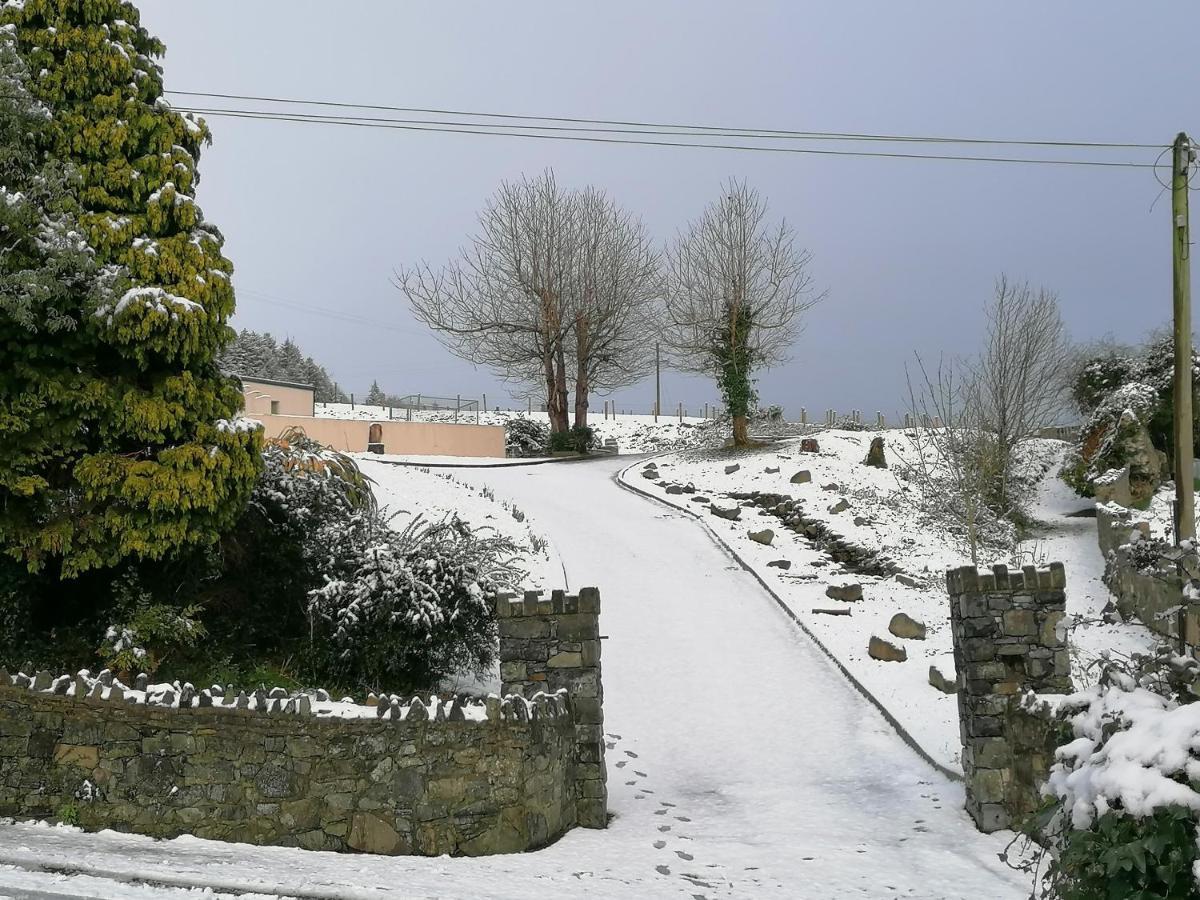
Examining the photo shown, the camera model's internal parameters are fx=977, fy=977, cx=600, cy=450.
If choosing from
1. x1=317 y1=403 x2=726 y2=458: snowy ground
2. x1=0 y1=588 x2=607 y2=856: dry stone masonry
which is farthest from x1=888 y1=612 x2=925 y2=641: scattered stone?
x1=317 y1=403 x2=726 y2=458: snowy ground

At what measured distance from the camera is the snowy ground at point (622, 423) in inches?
1500

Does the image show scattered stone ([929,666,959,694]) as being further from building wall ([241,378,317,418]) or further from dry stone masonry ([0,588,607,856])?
building wall ([241,378,317,418])

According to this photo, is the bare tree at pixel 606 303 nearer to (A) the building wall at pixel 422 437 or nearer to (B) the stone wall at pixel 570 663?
(A) the building wall at pixel 422 437

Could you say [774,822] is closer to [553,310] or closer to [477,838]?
[477,838]

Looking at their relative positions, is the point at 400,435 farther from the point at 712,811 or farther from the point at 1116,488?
the point at 712,811

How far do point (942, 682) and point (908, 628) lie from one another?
216cm

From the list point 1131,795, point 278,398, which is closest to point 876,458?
point 1131,795

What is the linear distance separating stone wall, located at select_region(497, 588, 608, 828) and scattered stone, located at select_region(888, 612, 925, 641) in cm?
662

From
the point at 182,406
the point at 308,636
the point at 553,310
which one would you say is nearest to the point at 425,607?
the point at 308,636

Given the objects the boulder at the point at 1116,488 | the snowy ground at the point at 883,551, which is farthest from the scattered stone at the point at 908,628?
the boulder at the point at 1116,488

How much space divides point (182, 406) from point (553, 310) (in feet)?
76.5

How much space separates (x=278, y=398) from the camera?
126 feet

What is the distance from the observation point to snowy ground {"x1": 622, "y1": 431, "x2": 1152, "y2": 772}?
12.2 metres

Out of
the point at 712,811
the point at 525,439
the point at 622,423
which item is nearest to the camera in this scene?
the point at 712,811
